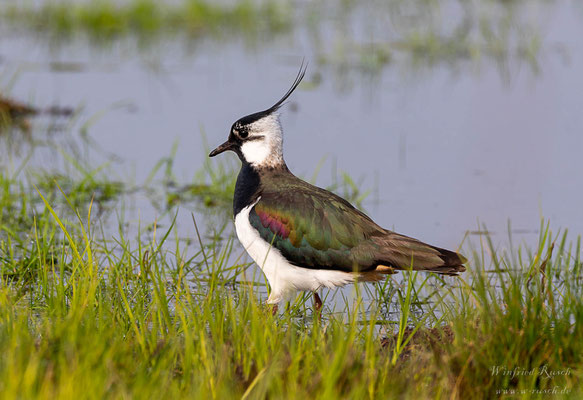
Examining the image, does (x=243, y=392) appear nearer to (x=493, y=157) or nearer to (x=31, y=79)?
(x=493, y=157)

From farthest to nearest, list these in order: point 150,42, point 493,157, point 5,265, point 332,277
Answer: point 150,42 < point 493,157 < point 5,265 < point 332,277

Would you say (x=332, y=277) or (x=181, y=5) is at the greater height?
(x=181, y=5)

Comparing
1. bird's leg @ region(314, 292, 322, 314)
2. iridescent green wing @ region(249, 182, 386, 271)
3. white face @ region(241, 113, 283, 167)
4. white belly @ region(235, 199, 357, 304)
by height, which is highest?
white face @ region(241, 113, 283, 167)

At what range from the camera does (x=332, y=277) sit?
17.2 feet

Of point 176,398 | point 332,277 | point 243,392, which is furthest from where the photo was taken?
point 332,277

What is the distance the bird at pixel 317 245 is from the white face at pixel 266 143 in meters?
0.27

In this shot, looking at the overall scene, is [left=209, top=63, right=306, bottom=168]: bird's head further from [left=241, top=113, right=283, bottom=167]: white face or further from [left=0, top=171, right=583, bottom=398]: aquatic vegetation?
[left=0, top=171, right=583, bottom=398]: aquatic vegetation

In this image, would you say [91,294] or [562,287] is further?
[562,287]

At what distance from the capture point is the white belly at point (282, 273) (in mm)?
5250

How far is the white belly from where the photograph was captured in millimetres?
5250

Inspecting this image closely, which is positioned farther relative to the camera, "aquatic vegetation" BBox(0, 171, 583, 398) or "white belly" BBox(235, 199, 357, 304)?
"white belly" BBox(235, 199, 357, 304)

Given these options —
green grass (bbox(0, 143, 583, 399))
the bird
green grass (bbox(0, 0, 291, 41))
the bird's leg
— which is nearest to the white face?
the bird

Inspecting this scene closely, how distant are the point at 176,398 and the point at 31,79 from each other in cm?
854

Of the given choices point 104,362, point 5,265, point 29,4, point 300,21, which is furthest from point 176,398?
point 29,4
